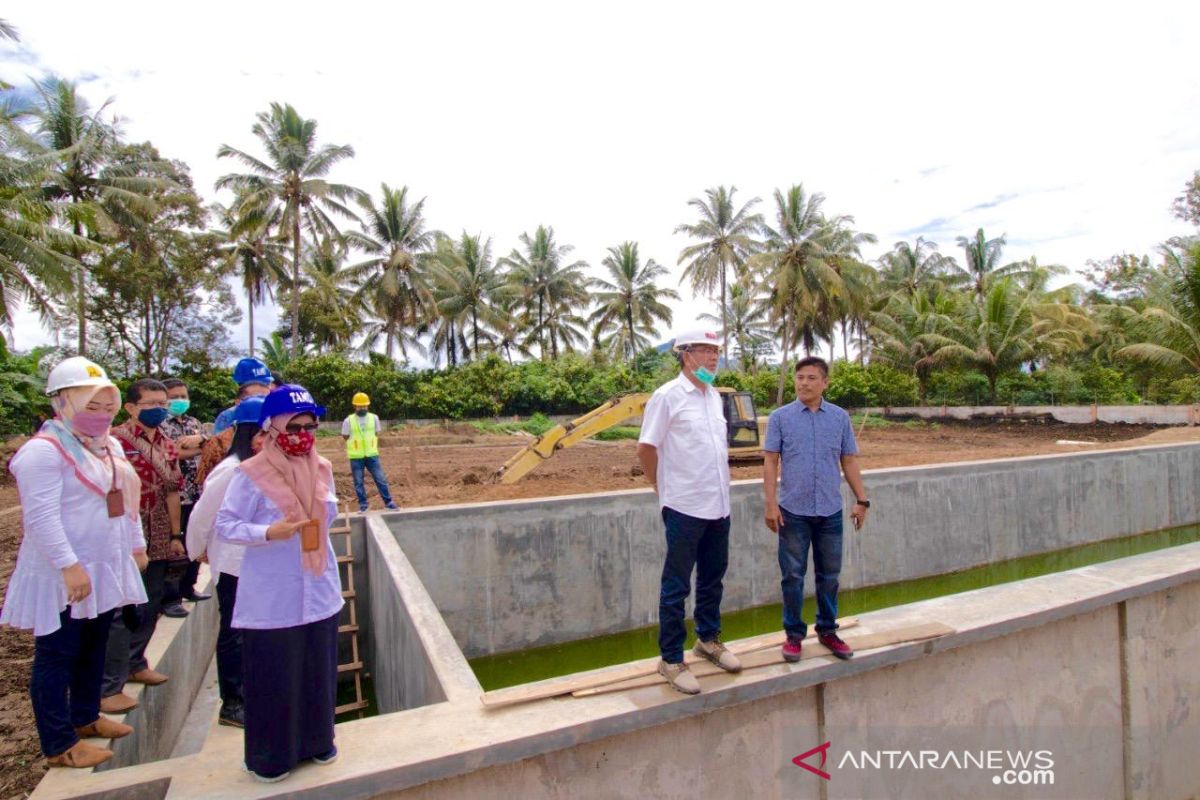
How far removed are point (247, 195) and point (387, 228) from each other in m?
6.82

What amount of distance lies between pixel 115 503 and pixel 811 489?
3252 millimetres

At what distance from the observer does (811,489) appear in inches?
138

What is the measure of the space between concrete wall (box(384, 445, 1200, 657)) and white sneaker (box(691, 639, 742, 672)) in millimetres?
5039

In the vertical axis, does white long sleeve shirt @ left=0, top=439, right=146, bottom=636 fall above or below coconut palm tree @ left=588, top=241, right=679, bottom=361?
below

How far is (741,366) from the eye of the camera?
44.4 meters

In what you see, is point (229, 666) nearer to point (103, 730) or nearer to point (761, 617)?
point (103, 730)

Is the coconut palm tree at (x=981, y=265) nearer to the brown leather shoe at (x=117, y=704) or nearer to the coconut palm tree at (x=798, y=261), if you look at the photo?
the coconut palm tree at (x=798, y=261)

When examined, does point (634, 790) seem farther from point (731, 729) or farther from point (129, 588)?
point (129, 588)

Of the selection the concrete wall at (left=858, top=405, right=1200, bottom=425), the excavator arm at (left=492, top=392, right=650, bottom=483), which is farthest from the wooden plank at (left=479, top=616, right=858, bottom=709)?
the concrete wall at (left=858, top=405, right=1200, bottom=425)

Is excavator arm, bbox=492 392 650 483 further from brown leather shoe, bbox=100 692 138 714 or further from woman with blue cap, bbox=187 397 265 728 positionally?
brown leather shoe, bbox=100 692 138 714

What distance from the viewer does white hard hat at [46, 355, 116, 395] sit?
2.90 m

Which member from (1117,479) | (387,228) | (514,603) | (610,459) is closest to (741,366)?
Result: (387,228)

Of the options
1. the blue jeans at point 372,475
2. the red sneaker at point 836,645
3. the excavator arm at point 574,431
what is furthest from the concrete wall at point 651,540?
the red sneaker at point 836,645

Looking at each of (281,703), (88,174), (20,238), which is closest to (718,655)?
(281,703)
